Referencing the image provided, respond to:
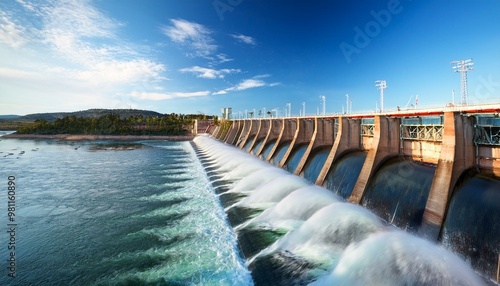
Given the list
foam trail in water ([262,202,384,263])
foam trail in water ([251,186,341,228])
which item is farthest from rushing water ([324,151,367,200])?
foam trail in water ([262,202,384,263])

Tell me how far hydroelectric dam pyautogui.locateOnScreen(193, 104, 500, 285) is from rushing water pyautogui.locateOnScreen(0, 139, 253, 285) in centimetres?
139

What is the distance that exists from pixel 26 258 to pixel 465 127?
76.2ft

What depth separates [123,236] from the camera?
14.0m

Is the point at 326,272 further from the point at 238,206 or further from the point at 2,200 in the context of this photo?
the point at 2,200

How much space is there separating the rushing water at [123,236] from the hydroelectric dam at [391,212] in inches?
54.7

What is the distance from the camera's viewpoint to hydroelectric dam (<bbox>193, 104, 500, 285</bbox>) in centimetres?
854

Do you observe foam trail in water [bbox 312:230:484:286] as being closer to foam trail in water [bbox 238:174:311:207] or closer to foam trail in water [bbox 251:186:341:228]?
foam trail in water [bbox 251:186:341:228]

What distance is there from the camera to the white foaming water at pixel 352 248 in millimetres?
7727

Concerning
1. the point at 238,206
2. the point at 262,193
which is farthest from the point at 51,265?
the point at 262,193

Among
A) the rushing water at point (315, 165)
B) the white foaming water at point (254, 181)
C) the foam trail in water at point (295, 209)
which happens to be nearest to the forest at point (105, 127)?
the rushing water at point (315, 165)

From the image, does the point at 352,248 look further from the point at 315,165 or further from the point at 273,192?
the point at 315,165

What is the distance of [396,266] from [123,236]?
12.9 m

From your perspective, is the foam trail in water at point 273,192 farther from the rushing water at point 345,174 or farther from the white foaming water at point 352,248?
the rushing water at point 345,174

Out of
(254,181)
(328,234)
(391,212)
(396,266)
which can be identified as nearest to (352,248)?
(328,234)
